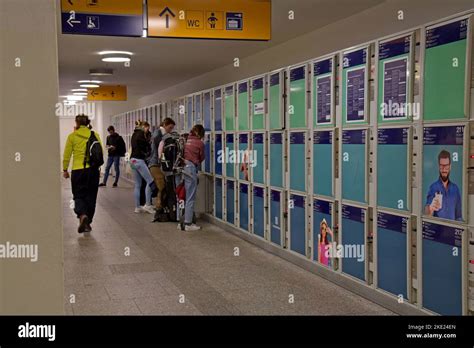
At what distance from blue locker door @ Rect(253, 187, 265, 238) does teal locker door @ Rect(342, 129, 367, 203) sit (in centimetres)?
214

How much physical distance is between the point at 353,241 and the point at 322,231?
61 centimetres

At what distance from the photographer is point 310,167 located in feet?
19.5

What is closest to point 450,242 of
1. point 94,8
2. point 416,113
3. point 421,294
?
point 421,294

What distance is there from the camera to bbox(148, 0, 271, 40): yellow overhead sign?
535 cm

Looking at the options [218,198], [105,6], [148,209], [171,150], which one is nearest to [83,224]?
[171,150]

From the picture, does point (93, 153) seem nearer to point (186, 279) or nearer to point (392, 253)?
point (186, 279)

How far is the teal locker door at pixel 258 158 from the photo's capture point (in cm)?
719

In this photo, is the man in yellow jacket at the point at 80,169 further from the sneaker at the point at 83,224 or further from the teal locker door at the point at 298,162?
the teal locker door at the point at 298,162

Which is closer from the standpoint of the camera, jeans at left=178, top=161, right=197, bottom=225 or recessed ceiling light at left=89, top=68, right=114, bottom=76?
jeans at left=178, top=161, right=197, bottom=225

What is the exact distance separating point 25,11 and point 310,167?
4481 millimetres

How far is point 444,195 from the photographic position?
3.91 metres

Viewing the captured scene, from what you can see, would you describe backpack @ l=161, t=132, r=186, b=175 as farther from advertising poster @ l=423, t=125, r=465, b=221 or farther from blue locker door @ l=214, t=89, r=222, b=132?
advertising poster @ l=423, t=125, r=465, b=221

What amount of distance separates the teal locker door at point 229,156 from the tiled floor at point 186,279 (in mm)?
981

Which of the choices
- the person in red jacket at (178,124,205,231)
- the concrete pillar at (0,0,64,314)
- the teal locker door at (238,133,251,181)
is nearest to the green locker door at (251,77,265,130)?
the teal locker door at (238,133,251,181)
